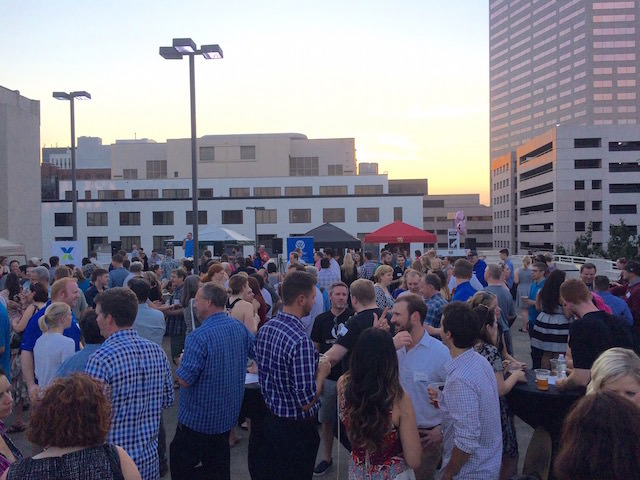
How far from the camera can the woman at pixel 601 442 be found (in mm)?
1855

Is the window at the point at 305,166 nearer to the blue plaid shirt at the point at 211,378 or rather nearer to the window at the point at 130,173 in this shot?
the window at the point at 130,173

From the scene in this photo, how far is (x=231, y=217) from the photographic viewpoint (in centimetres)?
5306

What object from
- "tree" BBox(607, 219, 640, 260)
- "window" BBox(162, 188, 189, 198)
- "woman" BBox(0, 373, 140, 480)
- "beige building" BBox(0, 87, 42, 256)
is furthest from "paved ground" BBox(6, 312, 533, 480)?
"window" BBox(162, 188, 189, 198)

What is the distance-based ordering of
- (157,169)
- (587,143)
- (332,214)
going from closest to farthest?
(332,214), (157,169), (587,143)

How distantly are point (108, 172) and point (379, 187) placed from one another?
4590cm

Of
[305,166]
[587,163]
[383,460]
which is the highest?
[587,163]

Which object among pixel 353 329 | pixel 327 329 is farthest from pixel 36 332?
pixel 353 329

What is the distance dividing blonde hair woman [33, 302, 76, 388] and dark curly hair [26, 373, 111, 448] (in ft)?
8.47

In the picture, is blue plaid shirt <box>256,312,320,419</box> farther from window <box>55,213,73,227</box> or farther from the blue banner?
window <box>55,213,73,227</box>

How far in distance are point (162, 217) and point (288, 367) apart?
51.9 m

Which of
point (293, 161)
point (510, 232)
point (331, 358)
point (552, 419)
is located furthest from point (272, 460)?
point (510, 232)

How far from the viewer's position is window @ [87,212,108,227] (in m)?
54.1

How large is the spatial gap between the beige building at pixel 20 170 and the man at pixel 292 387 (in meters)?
35.8

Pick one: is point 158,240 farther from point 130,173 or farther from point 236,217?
point 130,173
